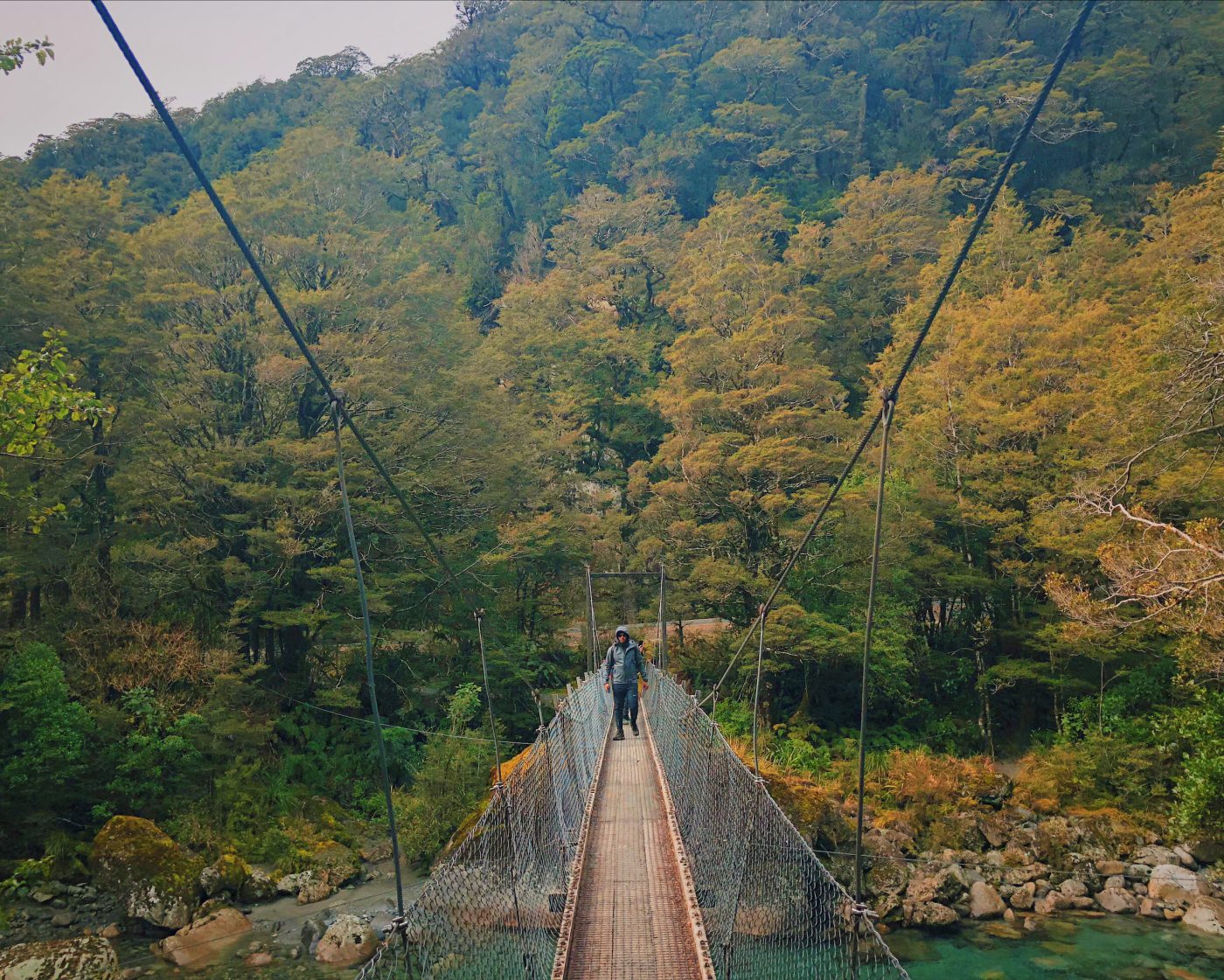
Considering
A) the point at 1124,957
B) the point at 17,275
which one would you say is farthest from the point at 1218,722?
the point at 17,275

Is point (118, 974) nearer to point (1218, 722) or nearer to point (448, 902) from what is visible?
point (448, 902)

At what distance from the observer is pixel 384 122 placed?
3073cm

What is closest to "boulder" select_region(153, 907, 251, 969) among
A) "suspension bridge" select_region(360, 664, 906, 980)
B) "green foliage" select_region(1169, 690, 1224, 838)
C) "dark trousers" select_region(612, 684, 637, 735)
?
"suspension bridge" select_region(360, 664, 906, 980)

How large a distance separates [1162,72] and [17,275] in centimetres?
2755

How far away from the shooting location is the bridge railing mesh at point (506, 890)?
7.32 feet

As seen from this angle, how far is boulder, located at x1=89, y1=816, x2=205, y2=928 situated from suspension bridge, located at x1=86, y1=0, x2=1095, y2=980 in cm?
510

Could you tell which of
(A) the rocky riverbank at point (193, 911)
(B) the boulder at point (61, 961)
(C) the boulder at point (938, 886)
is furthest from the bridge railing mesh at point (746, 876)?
(C) the boulder at point (938, 886)

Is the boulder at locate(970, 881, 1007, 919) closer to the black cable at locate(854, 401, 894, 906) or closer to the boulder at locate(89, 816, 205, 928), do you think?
the black cable at locate(854, 401, 894, 906)

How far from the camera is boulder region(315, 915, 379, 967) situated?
7090 mm

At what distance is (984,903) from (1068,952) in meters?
0.99

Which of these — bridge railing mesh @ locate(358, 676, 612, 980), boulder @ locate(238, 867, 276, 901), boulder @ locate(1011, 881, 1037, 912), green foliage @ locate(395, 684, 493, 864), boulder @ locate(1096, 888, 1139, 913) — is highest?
bridge railing mesh @ locate(358, 676, 612, 980)

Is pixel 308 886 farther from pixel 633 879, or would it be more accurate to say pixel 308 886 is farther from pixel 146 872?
pixel 633 879

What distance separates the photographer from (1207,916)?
24.9 feet

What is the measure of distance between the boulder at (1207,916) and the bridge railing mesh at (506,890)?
21.8 feet
